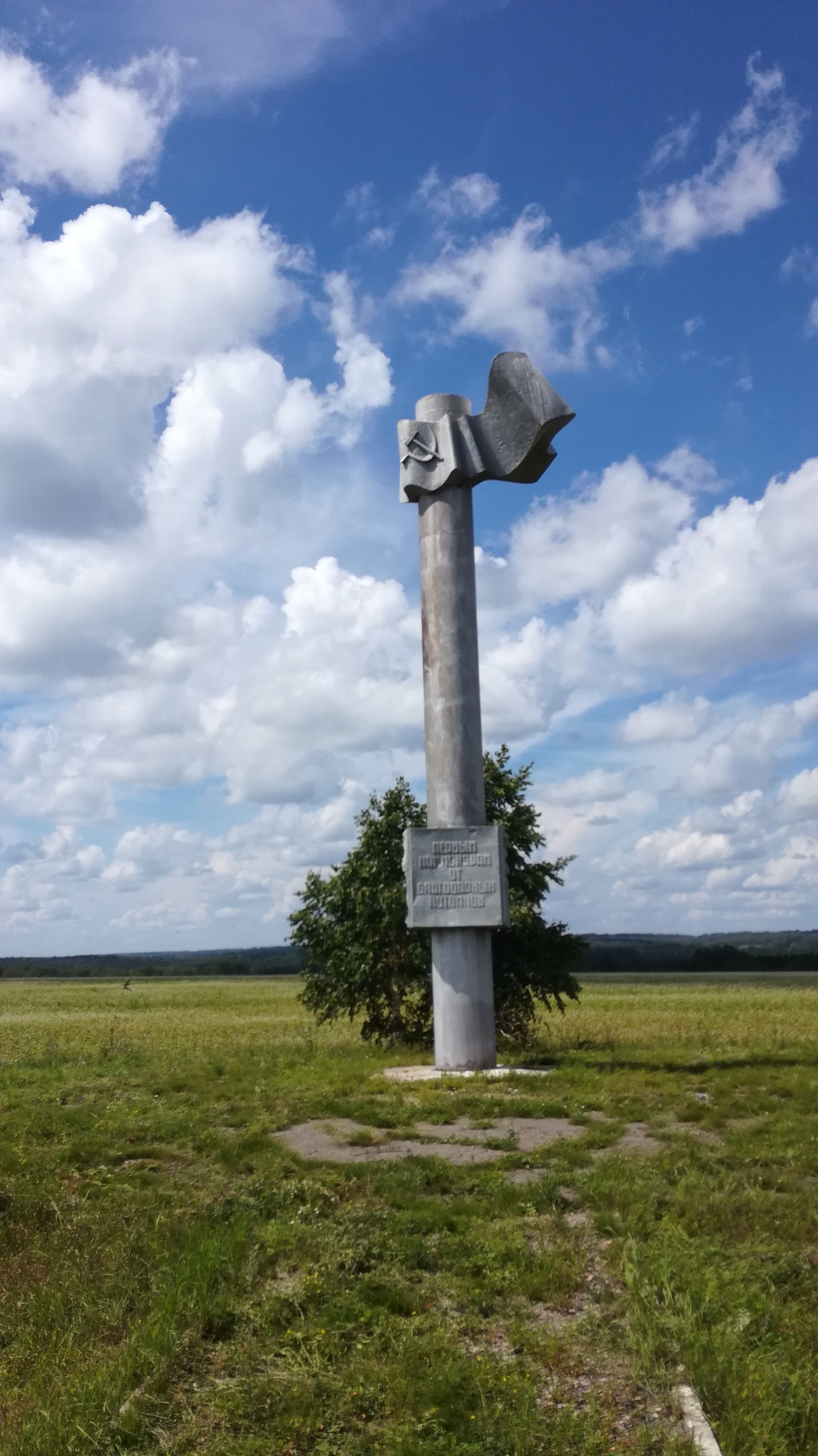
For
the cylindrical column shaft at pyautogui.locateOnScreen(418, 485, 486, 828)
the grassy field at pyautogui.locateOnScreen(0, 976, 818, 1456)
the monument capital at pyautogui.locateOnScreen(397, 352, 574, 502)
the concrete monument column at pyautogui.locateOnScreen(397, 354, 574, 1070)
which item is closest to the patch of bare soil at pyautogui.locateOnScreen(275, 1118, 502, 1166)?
the grassy field at pyautogui.locateOnScreen(0, 976, 818, 1456)

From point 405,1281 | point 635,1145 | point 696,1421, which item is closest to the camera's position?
point 696,1421

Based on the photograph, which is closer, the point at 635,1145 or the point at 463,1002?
the point at 635,1145

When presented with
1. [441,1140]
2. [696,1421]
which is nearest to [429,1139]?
[441,1140]

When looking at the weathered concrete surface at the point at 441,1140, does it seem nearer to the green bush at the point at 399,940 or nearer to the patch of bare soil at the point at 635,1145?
the patch of bare soil at the point at 635,1145

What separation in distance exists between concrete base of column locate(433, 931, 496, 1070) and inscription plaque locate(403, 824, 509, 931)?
268 millimetres

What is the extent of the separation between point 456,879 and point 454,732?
1.90m

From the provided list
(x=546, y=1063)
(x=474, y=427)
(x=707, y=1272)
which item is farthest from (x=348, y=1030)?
(x=707, y=1272)

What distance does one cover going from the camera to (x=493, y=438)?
1611 centimetres

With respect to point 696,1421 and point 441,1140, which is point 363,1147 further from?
point 696,1421

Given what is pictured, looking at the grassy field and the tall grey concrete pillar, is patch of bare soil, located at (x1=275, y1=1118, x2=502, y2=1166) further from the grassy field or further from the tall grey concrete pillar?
the tall grey concrete pillar

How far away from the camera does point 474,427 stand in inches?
640

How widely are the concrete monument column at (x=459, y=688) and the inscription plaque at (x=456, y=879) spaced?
1cm

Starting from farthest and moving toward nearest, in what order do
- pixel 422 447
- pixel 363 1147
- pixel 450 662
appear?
pixel 422 447, pixel 450 662, pixel 363 1147

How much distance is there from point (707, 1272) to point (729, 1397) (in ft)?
4.20
